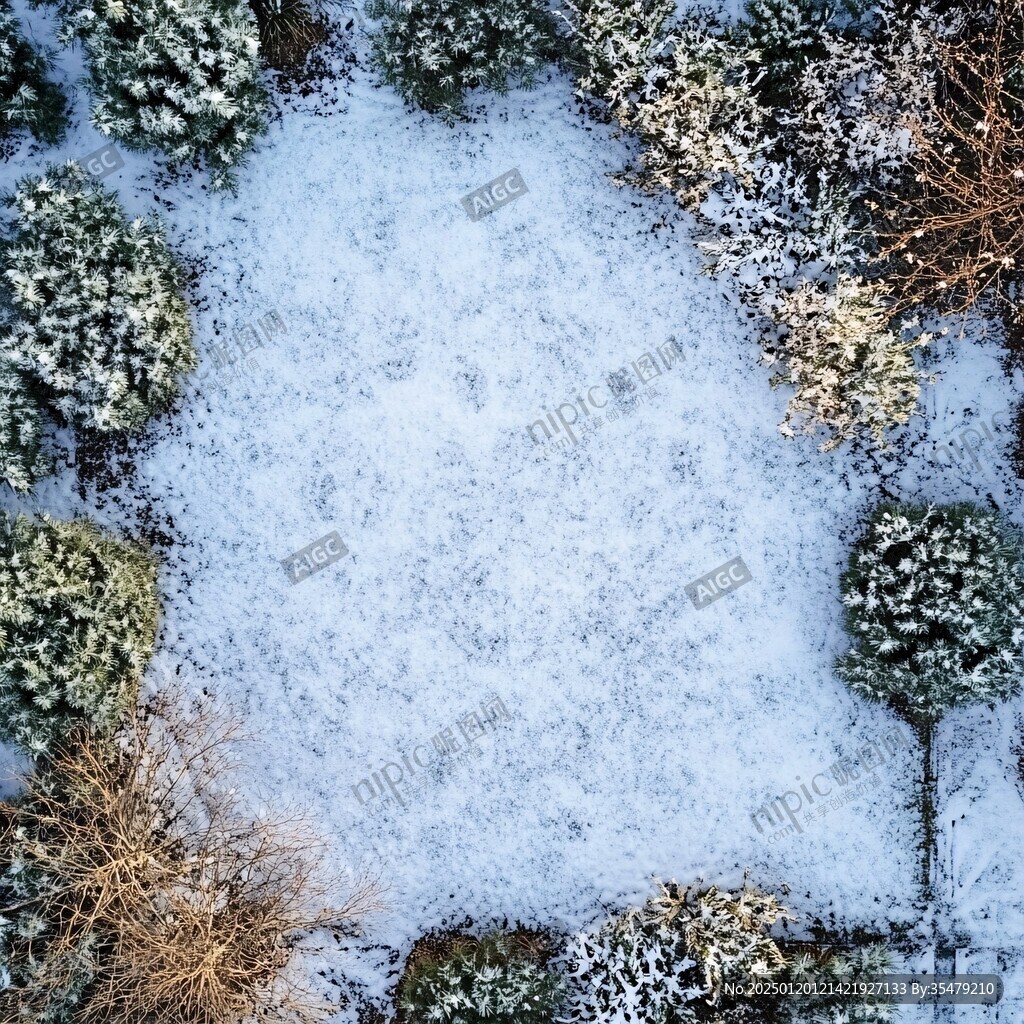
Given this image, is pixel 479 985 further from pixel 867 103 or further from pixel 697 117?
pixel 867 103

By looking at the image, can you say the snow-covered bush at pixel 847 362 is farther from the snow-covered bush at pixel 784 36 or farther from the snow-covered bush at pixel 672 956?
the snow-covered bush at pixel 672 956

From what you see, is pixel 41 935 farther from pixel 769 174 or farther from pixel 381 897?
pixel 769 174

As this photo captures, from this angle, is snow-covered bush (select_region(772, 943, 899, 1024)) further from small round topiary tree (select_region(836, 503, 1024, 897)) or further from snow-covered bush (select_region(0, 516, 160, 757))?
snow-covered bush (select_region(0, 516, 160, 757))

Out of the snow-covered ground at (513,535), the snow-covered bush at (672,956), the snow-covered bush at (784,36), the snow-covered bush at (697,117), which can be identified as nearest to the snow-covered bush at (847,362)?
the snow-covered ground at (513,535)

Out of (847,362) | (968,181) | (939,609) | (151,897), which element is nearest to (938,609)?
(939,609)

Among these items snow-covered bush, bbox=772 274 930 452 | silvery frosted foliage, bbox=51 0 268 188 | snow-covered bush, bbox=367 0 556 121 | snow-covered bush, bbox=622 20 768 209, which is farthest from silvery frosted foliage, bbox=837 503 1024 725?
silvery frosted foliage, bbox=51 0 268 188

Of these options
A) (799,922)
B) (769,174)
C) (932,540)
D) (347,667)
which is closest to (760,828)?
(799,922)
